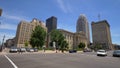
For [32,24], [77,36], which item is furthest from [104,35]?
[32,24]

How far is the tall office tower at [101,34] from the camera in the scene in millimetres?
164000

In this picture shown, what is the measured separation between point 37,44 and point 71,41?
81.9 meters

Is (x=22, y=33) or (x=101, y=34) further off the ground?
(x=101, y=34)

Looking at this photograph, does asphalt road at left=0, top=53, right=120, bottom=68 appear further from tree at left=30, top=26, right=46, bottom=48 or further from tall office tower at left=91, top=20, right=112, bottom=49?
tall office tower at left=91, top=20, right=112, bottom=49

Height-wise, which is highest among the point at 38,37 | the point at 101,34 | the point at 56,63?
the point at 101,34

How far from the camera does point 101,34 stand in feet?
559

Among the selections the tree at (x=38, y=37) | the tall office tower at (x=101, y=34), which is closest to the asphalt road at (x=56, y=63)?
the tree at (x=38, y=37)

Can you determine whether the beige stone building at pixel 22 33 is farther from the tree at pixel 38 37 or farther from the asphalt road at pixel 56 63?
the asphalt road at pixel 56 63

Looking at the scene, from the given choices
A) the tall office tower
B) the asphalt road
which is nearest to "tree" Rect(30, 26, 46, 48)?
the asphalt road

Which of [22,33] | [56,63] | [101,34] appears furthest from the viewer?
[101,34]

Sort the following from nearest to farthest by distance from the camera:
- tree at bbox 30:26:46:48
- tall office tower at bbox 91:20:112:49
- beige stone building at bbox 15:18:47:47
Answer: tree at bbox 30:26:46:48 < beige stone building at bbox 15:18:47:47 < tall office tower at bbox 91:20:112:49

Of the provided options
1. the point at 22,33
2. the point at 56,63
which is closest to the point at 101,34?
the point at 22,33

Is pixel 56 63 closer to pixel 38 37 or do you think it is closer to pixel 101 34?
pixel 38 37

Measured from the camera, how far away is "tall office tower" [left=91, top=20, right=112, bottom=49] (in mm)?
164000
